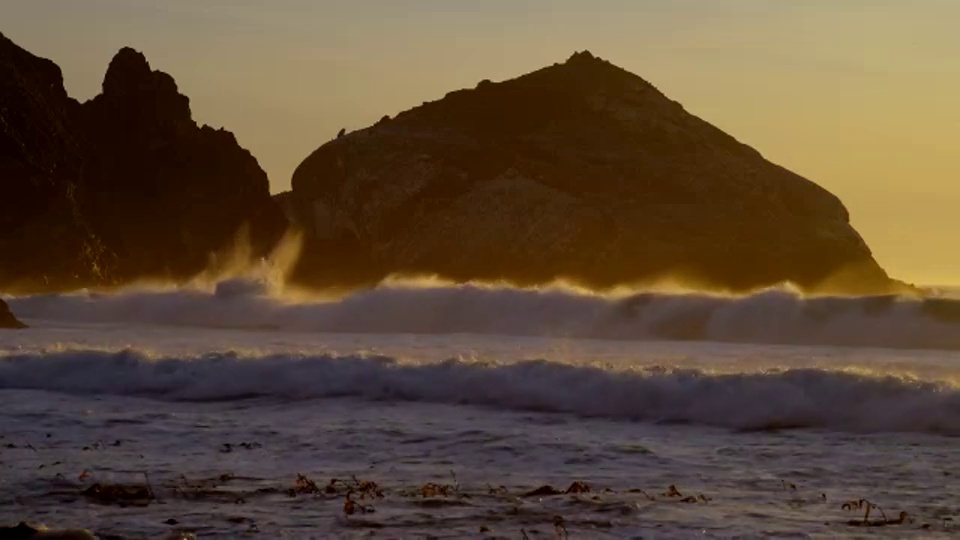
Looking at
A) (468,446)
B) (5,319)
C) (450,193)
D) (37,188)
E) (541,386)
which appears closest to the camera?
(468,446)

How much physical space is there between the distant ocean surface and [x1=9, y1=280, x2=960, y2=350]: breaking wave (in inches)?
699

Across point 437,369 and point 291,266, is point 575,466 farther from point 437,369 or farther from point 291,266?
point 291,266

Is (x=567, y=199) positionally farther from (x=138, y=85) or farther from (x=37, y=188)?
(x=37, y=188)

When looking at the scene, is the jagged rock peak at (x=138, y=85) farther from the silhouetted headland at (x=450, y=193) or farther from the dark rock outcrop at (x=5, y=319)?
the dark rock outcrop at (x=5, y=319)

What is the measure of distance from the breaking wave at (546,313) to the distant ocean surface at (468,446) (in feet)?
58.2

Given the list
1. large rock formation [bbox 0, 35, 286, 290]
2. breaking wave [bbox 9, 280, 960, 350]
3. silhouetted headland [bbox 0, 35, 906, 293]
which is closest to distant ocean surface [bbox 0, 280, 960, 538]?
breaking wave [bbox 9, 280, 960, 350]

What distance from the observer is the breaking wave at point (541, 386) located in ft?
70.2

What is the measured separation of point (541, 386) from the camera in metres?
23.8

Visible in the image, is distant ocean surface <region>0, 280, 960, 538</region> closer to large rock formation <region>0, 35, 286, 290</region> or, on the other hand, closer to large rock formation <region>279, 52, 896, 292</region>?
large rock formation <region>0, 35, 286, 290</region>

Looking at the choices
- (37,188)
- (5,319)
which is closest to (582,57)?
(37,188)

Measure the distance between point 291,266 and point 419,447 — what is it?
11634 cm

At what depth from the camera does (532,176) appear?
473ft

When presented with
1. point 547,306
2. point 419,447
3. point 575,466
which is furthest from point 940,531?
point 547,306

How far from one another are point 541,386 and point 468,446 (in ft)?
17.4
